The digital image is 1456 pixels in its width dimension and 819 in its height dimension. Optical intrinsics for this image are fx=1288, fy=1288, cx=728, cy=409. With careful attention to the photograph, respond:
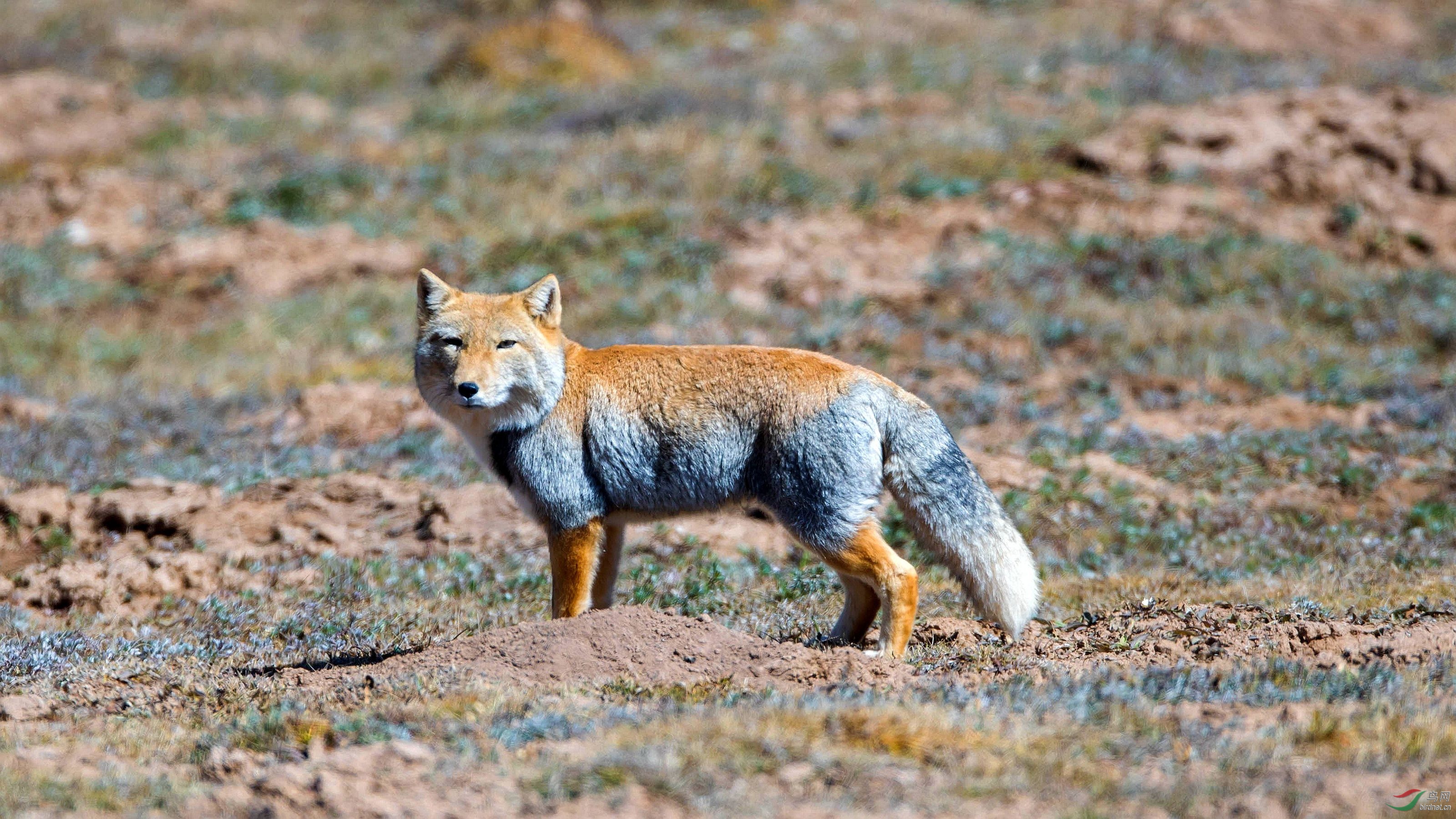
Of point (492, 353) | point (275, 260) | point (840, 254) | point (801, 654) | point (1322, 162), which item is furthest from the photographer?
point (1322, 162)

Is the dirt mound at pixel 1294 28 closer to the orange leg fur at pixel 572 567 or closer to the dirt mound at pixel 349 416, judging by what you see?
the dirt mound at pixel 349 416

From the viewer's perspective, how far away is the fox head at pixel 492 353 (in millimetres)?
7012

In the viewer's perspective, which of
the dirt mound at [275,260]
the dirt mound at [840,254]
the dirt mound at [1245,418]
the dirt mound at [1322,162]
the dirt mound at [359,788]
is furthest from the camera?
the dirt mound at [275,260]

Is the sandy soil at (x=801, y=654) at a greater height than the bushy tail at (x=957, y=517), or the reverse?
the bushy tail at (x=957, y=517)

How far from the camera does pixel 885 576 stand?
6.72 metres

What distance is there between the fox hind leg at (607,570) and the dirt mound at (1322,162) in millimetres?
12051

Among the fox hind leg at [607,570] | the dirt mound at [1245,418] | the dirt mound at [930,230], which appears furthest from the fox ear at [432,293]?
the dirt mound at [930,230]

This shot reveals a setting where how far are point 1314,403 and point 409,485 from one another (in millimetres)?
8535

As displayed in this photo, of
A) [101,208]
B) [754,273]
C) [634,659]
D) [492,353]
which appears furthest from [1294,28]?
[634,659]

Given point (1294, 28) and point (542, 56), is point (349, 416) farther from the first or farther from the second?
point (1294, 28)

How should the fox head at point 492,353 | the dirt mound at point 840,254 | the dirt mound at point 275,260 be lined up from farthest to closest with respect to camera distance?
the dirt mound at point 275,260, the dirt mound at point 840,254, the fox head at point 492,353

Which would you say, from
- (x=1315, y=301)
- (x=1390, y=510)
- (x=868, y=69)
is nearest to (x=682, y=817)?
(x=1390, y=510)

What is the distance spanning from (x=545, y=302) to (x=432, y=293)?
2.10 feet

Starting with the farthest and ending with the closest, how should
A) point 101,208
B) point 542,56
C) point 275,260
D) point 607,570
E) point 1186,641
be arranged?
1. point 542,56
2. point 101,208
3. point 275,260
4. point 607,570
5. point 1186,641
